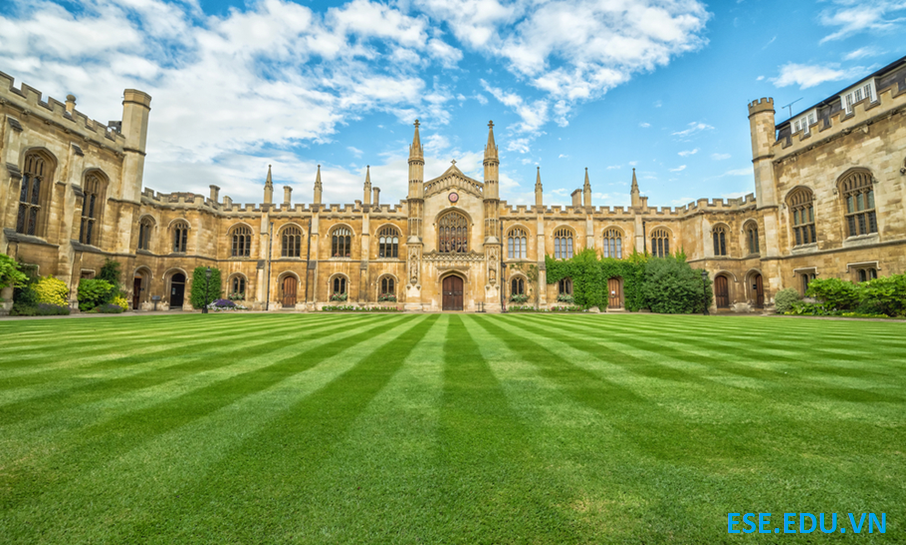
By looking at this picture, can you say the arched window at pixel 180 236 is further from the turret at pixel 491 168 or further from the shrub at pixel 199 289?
the turret at pixel 491 168

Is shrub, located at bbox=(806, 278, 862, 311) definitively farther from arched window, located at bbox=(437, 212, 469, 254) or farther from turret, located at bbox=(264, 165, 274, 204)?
turret, located at bbox=(264, 165, 274, 204)

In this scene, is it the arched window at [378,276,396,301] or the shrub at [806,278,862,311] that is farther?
the arched window at [378,276,396,301]

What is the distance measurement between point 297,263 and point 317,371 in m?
31.0

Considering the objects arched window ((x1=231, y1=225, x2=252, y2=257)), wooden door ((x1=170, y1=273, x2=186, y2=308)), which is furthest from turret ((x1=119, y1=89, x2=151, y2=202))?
arched window ((x1=231, y1=225, x2=252, y2=257))

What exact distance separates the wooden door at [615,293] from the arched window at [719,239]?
25.6ft

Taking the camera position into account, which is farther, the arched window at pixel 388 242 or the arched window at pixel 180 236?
the arched window at pixel 388 242

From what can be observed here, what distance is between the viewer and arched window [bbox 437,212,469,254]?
108ft

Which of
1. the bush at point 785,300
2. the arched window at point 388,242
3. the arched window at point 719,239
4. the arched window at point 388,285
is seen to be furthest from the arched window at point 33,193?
the arched window at point 719,239

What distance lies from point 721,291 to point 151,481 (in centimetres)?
3716

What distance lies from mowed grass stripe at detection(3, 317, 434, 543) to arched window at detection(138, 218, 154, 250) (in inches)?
1354

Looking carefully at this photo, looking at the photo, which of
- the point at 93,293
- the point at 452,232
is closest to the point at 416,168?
the point at 452,232

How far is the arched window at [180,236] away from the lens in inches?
1233

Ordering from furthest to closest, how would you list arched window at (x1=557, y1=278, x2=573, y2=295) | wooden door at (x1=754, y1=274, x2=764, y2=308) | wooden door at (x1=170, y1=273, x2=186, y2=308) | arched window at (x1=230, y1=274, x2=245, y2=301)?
arched window at (x1=230, y1=274, x2=245, y2=301) < arched window at (x1=557, y1=278, x2=573, y2=295) < wooden door at (x1=170, y1=273, x2=186, y2=308) < wooden door at (x1=754, y1=274, x2=764, y2=308)

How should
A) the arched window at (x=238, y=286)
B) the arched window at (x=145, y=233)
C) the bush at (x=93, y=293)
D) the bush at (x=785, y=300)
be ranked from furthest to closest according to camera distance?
the arched window at (x=238, y=286)
the arched window at (x=145, y=233)
the bush at (x=785, y=300)
the bush at (x=93, y=293)
